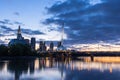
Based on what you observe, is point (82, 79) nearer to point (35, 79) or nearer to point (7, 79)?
point (35, 79)

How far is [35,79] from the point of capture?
62.0m

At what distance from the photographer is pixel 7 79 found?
58906 millimetres

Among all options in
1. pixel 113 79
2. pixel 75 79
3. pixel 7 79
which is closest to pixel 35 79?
pixel 7 79

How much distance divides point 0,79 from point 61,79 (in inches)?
514

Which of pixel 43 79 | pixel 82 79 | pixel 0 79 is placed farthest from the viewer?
pixel 82 79

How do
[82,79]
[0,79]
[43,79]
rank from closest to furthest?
[0,79], [43,79], [82,79]

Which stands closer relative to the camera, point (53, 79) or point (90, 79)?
point (53, 79)

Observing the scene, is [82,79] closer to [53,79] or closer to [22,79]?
[53,79]

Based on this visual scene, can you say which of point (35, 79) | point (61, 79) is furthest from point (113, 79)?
point (35, 79)

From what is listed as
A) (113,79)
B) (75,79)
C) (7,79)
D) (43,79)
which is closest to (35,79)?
(43,79)

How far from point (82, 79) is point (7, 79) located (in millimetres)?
17033

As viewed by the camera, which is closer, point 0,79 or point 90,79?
point 0,79

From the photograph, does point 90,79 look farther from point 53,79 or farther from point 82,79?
point 53,79

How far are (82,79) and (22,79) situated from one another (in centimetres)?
1401
